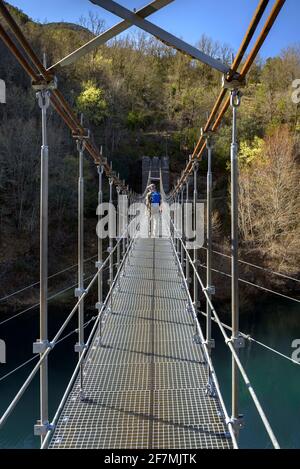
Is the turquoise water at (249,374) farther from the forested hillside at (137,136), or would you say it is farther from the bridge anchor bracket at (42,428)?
the bridge anchor bracket at (42,428)

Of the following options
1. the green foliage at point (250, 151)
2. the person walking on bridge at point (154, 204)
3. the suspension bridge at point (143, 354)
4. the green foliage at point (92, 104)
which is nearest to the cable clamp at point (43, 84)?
the suspension bridge at point (143, 354)

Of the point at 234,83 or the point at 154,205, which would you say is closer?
the point at 234,83

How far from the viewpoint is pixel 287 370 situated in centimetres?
802

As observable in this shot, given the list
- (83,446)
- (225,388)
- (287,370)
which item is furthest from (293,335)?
(83,446)

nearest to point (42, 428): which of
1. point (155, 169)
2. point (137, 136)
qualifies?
point (155, 169)

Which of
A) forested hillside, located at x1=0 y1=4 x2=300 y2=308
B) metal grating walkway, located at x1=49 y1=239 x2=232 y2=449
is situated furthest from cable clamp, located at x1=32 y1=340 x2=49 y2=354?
forested hillside, located at x1=0 y1=4 x2=300 y2=308

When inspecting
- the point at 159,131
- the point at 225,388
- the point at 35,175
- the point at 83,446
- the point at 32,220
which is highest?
the point at 159,131

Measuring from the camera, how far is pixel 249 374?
786cm

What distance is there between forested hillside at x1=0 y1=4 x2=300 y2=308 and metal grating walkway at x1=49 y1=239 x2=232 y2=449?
7.58 metres

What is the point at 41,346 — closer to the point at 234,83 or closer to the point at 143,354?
the point at 234,83

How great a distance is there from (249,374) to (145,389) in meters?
6.00

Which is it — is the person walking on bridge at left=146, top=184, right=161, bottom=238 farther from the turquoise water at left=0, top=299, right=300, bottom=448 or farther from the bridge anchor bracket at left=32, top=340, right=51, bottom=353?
the bridge anchor bracket at left=32, top=340, right=51, bottom=353
